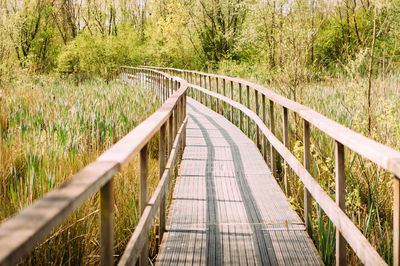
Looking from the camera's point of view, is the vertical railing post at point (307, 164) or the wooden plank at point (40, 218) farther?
the vertical railing post at point (307, 164)

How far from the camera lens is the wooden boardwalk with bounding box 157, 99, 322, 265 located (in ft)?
9.95

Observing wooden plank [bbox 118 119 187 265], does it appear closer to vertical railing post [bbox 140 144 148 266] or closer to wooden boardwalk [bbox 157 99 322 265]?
vertical railing post [bbox 140 144 148 266]

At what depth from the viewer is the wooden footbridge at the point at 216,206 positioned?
1.18m

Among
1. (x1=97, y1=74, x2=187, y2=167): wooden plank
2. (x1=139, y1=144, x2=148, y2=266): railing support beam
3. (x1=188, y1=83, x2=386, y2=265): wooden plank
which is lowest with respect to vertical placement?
(x1=188, y1=83, x2=386, y2=265): wooden plank

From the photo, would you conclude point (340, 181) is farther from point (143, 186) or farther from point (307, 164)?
point (143, 186)

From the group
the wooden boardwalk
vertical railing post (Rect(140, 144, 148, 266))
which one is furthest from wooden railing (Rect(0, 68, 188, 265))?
the wooden boardwalk

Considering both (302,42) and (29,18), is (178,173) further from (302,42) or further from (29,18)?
(29,18)

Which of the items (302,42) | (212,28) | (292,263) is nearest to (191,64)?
(212,28)

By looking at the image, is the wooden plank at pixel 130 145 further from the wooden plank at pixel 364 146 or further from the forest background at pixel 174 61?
the wooden plank at pixel 364 146

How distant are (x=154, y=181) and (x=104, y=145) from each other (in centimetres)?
146

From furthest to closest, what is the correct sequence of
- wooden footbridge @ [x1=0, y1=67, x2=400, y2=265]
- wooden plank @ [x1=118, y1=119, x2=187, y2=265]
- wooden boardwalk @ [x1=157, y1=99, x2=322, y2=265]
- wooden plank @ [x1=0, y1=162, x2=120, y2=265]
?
1. wooden boardwalk @ [x1=157, y1=99, x2=322, y2=265]
2. wooden plank @ [x1=118, y1=119, x2=187, y2=265]
3. wooden footbridge @ [x1=0, y1=67, x2=400, y2=265]
4. wooden plank @ [x1=0, y1=162, x2=120, y2=265]

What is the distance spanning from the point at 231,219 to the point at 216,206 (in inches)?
14.8

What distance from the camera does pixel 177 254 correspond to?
3033 mm

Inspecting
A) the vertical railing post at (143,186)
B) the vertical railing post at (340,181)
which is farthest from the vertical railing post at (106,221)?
the vertical railing post at (340,181)
